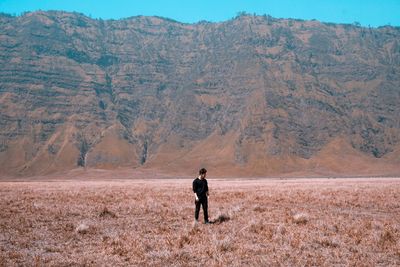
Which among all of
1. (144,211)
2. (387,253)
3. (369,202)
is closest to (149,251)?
(387,253)

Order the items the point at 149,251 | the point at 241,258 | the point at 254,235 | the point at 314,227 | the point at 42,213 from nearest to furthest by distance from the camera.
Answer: the point at 241,258 → the point at 149,251 → the point at 254,235 → the point at 314,227 → the point at 42,213


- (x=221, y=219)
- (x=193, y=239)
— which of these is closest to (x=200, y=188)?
(x=221, y=219)

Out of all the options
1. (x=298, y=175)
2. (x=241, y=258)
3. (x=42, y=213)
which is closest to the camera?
(x=241, y=258)

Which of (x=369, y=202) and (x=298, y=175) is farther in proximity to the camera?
(x=298, y=175)

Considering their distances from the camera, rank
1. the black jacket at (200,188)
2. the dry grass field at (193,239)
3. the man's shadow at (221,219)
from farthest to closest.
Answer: the man's shadow at (221,219)
the black jacket at (200,188)
the dry grass field at (193,239)

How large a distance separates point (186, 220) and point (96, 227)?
4.33 meters

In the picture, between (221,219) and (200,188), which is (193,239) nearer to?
(200,188)

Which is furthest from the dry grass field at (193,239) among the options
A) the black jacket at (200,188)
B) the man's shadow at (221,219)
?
the black jacket at (200,188)

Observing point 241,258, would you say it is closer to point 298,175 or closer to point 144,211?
point 144,211

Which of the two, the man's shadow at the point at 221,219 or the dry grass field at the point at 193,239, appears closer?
the dry grass field at the point at 193,239

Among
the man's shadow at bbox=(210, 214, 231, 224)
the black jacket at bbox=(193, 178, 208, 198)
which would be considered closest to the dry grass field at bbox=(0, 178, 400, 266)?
the man's shadow at bbox=(210, 214, 231, 224)

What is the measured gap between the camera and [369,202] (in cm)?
3114

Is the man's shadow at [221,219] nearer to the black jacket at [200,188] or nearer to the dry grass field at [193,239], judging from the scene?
the dry grass field at [193,239]

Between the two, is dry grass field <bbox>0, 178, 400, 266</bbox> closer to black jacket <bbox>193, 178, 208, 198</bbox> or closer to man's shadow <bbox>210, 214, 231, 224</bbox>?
man's shadow <bbox>210, 214, 231, 224</bbox>
